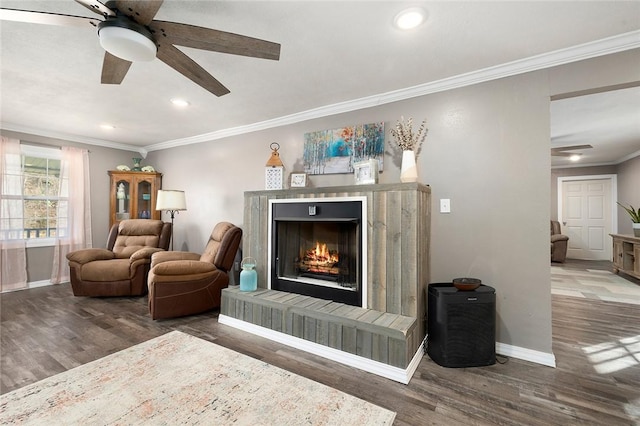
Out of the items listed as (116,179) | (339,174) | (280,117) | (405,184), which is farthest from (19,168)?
(405,184)

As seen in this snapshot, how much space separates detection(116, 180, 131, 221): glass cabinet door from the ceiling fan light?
4.28 m

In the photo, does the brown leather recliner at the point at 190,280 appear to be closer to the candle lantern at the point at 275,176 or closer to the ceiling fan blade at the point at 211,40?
the candle lantern at the point at 275,176

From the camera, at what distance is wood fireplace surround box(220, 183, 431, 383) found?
2.06 meters

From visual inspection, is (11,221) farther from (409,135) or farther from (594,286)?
(594,286)

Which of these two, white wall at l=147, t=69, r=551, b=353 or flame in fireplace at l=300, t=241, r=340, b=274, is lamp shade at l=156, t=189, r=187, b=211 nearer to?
flame in fireplace at l=300, t=241, r=340, b=274

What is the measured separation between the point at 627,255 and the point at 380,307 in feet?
18.4

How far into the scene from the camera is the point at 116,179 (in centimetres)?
491

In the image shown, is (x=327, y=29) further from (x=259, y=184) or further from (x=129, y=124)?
(x=129, y=124)

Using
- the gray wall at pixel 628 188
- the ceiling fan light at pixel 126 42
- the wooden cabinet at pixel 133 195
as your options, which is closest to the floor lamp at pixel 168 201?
the wooden cabinet at pixel 133 195

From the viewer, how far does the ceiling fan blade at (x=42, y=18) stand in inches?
48.4

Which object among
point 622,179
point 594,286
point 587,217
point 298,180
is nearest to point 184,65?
point 298,180

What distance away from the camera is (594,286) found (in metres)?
4.45

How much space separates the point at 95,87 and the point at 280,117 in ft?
6.22

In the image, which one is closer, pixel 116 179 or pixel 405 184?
pixel 405 184
